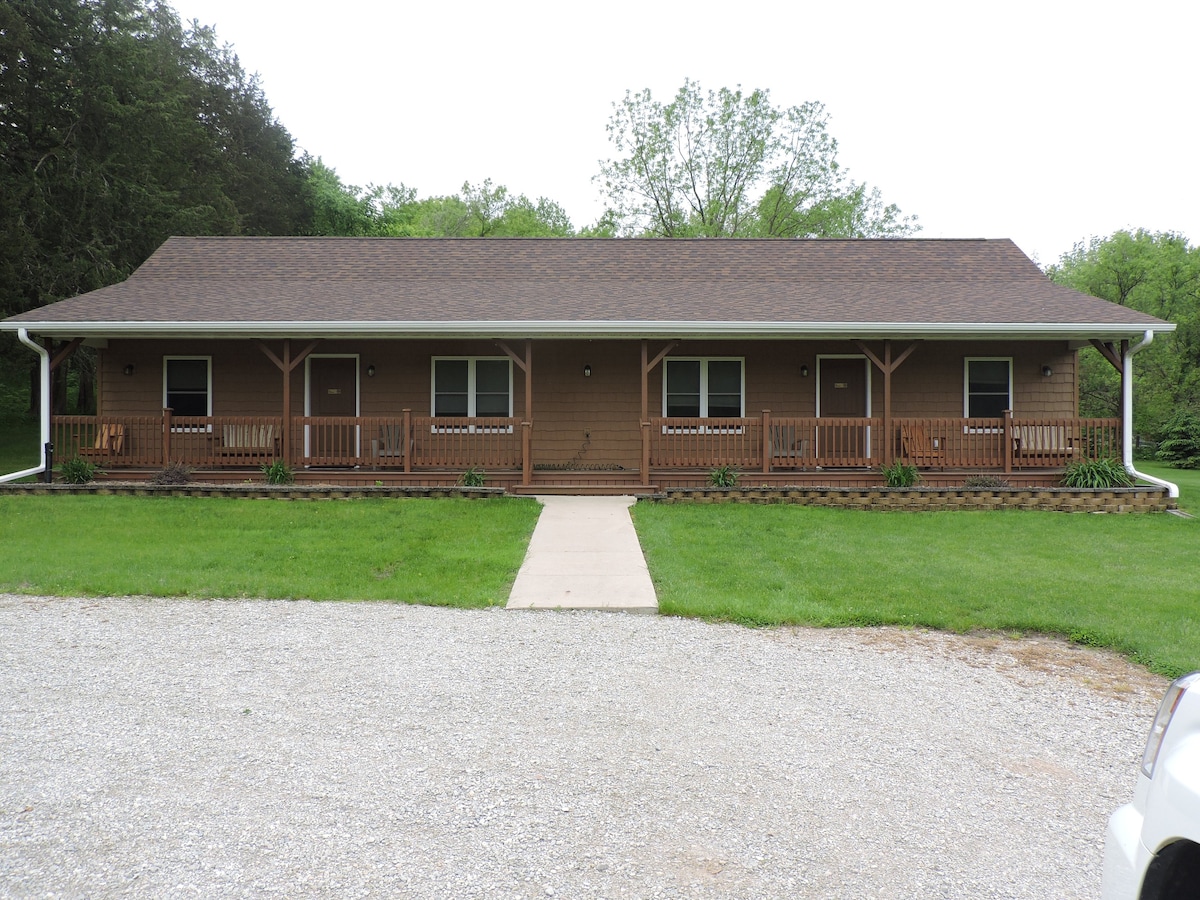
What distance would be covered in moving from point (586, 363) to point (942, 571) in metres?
7.80

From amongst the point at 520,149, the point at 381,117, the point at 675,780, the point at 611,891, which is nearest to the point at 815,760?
the point at 675,780

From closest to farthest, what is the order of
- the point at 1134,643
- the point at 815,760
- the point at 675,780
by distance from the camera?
the point at 675,780
the point at 815,760
the point at 1134,643

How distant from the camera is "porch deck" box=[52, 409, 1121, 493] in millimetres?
12758

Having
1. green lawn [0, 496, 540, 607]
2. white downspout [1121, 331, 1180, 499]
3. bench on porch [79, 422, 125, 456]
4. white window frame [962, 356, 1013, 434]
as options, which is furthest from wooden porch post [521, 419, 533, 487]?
white downspout [1121, 331, 1180, 499]

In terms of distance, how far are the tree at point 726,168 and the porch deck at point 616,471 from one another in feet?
70.1

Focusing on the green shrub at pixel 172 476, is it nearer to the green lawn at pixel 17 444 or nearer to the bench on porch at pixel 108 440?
the bench on porch at pixel 108 440

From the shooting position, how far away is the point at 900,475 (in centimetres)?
1242

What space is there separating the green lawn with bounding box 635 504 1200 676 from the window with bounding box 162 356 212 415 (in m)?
8.28

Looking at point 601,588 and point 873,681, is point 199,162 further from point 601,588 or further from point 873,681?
point 873,681

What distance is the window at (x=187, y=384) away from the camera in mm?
14156

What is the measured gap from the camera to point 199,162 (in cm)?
3095

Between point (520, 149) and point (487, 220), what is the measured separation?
16.4 feet

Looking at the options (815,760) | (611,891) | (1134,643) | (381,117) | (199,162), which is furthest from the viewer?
(381,117)

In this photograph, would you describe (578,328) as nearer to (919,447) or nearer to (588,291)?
(588,291)
